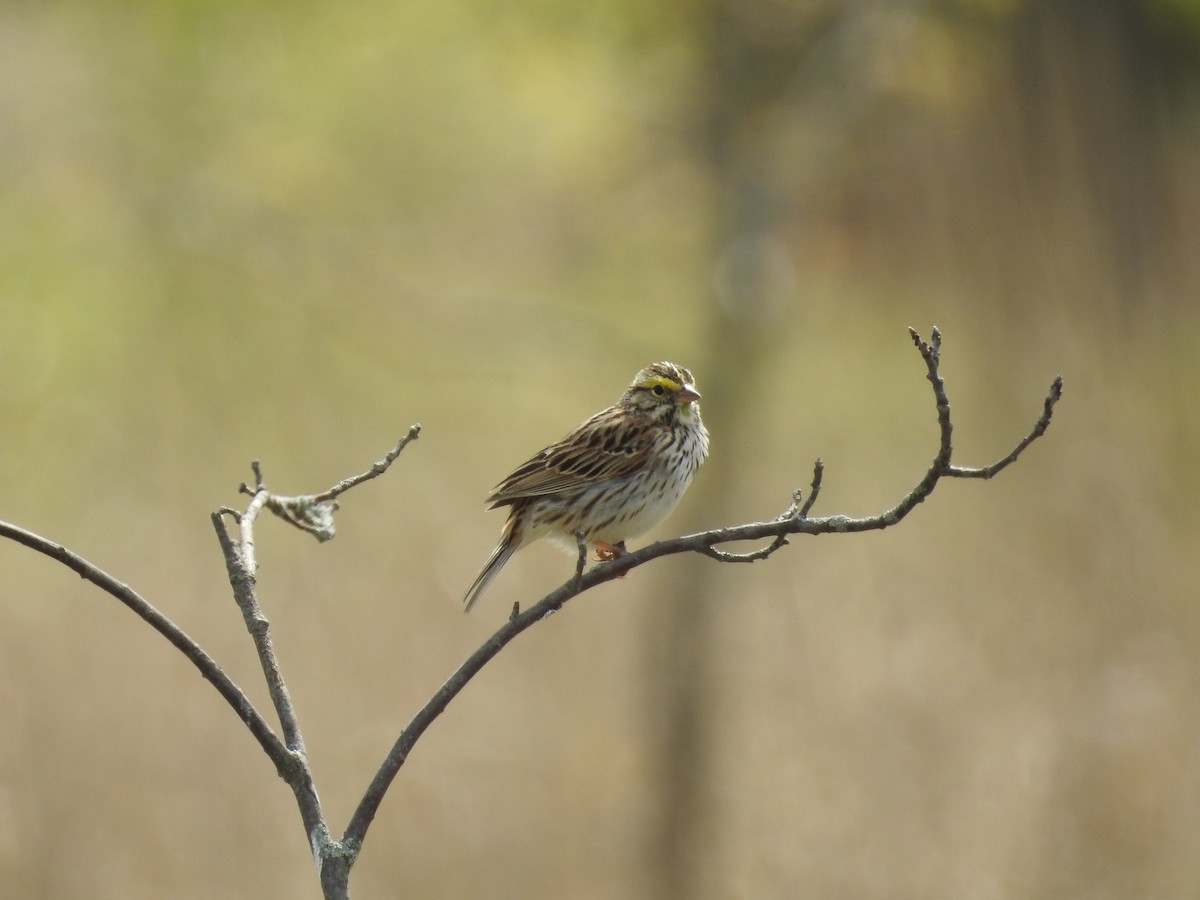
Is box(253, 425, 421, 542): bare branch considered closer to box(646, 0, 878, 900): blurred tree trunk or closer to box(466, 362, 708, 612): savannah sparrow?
box(466, 362, 708, 612): savannah sparrow

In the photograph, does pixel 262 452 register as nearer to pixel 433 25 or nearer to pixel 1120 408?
pixel 433 25

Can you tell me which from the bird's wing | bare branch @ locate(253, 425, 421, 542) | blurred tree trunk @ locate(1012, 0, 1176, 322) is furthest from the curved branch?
blurred tree trunk @ locate(1012, 0, 1176, 322)

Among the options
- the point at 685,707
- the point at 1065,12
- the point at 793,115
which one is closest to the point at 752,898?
the point at 685,707

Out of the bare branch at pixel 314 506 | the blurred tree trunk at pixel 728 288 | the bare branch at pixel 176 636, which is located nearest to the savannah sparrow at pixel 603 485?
the bare branch at pixel 314 506

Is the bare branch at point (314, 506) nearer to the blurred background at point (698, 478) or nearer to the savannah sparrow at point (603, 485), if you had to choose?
the savannah sparrow at point (603, 485)

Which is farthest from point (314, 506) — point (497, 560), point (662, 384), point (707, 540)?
point (662, 384)

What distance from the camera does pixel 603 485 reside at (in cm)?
453

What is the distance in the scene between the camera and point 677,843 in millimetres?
9578

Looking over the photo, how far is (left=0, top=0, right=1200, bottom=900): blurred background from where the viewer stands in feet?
31.2

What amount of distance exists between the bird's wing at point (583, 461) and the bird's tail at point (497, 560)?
13cm

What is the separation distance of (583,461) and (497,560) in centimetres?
41

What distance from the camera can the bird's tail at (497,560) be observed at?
4.25 m

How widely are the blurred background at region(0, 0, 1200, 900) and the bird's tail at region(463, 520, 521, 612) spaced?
14.3 feet

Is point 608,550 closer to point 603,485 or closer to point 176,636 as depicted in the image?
point 603,485
